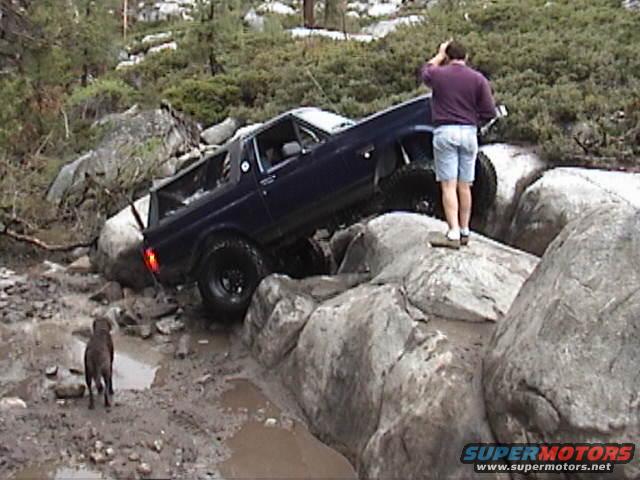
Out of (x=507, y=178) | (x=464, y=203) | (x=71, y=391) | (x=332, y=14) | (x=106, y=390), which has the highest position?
(x=332, y=14)

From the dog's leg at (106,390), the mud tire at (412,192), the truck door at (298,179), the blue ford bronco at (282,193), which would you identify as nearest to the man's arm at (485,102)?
the blue ford bronco at (282,193)

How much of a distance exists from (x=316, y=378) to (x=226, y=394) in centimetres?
132

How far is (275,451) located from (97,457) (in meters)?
1.49

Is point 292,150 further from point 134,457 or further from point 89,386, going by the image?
point 134,457

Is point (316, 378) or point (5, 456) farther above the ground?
point (316, 378)

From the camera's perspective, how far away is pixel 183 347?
31.8ft

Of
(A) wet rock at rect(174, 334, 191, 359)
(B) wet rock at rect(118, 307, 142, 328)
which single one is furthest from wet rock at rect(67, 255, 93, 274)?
(A) wet rock at rect(174, 334, 191, 359)

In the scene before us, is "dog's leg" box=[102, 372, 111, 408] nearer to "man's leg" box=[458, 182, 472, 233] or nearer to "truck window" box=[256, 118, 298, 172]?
"truck window" box=[256, 118, 298, 172]

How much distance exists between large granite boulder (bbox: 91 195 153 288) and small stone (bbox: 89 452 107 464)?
18.6ft

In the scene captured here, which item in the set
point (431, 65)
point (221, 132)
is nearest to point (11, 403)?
point (431, 65)

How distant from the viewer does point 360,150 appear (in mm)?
9195

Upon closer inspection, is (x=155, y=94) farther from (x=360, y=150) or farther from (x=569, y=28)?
(x=360, y=150)

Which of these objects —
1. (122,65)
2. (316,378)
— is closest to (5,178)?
(316,378)

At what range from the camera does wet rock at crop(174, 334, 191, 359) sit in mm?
9516
